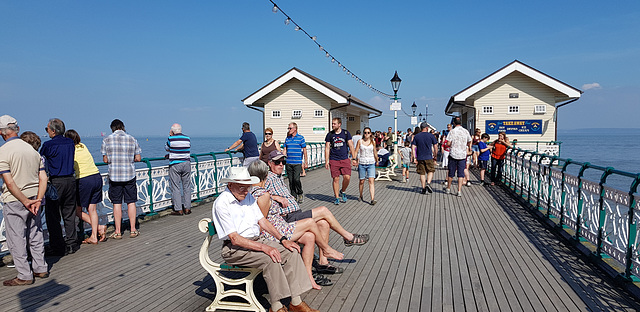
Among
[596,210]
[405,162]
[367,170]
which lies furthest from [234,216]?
[405,162]

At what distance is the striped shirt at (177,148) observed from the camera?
7.65 metres

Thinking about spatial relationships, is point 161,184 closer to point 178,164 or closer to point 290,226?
point 178,164

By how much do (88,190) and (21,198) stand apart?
1.53 m

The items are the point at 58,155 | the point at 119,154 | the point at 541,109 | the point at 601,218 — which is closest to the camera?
the point at 601,218

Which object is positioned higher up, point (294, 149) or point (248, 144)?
point (248, 144)

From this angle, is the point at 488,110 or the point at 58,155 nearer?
the point at 58,155

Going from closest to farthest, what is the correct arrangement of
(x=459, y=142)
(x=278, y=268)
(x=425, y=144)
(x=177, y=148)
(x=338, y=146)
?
(x=278, y=268) < (x=177, y=148) < (x=338, y=146) < (x=459, y=142) < (x=425, y=144)

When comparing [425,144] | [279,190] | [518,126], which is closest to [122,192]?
[279,190]

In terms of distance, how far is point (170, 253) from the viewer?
5.54m

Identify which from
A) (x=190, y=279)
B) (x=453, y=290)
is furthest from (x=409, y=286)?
(x=190, y=279)

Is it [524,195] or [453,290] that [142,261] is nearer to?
[453,290]

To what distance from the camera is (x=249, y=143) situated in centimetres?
1036

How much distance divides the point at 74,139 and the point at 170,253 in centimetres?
209

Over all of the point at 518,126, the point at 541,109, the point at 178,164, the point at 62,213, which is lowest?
the point at 62,213
